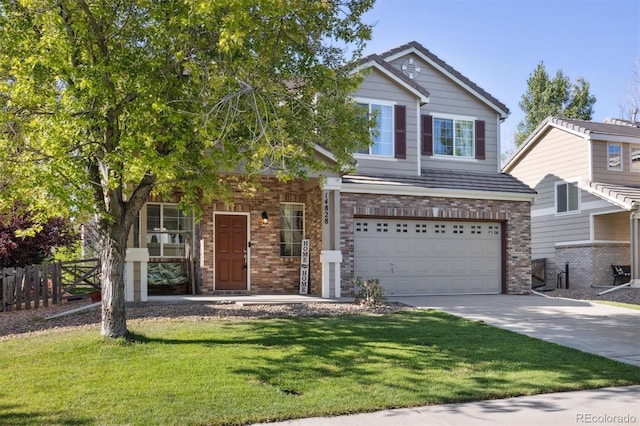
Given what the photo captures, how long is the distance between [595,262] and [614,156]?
4.11 meters

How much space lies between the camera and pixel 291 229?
15453mm

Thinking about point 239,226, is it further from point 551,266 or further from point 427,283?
point 551,266

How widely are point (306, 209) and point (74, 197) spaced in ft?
28.2

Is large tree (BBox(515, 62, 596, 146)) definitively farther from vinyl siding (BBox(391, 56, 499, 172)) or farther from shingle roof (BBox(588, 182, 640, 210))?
vinyl siding (BBox(391, 56, 499, 172))

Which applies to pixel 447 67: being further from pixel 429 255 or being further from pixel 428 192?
pixel 429 255

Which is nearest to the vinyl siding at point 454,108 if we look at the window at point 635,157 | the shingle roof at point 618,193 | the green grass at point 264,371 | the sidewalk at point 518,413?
the shingle roof at point 618,193

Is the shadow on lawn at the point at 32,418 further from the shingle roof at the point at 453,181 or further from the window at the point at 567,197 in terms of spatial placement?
the window at the point at 567,197

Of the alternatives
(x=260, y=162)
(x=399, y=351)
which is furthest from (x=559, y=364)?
(x=260, y=162)

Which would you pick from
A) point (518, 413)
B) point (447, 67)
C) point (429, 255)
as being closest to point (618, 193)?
point (447, 67)

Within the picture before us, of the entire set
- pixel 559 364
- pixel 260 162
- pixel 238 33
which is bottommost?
pixel 559 364

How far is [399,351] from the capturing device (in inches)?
309

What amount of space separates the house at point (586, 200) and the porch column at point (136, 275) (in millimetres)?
15120

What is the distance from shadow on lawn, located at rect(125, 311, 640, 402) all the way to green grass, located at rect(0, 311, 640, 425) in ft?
0.05

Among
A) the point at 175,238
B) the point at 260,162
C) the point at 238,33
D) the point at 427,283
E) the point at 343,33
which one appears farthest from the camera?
the point at 427,283
